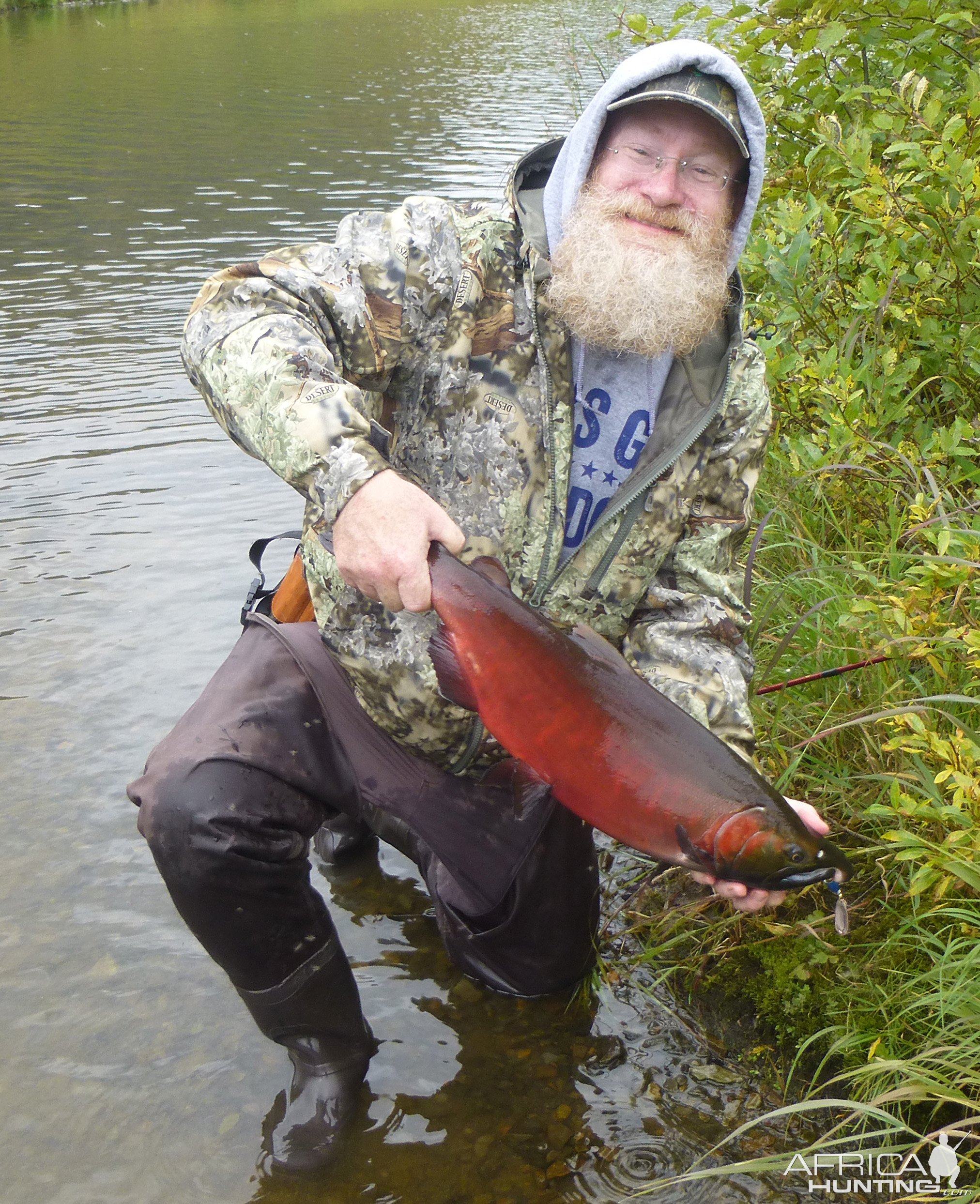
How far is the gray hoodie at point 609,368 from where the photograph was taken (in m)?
3.19

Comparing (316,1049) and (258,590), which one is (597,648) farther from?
(258,590)

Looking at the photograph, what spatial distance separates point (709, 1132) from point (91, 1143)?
1643 mm

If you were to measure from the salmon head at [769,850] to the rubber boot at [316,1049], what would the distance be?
1280 mm

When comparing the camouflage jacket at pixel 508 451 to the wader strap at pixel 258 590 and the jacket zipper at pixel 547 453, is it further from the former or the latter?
the wader strap at pixel 258 590

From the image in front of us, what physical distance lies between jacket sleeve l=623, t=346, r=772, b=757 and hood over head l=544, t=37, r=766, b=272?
1.58 feet

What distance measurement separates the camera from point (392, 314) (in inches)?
119

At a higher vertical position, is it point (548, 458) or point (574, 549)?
point (548, 458)

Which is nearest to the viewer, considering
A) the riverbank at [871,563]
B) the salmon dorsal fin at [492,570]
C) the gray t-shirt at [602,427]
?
the salmon dorsal fin at [492,570]

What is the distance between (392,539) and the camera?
2297 millimetres

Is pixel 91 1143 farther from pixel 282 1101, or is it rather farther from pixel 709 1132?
pixel 709 1132

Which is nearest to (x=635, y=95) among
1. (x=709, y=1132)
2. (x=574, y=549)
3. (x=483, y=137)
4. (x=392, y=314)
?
(x=392, y=314)

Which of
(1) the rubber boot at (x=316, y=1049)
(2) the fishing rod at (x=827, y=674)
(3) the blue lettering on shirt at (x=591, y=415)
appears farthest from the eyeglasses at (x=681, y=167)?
(1) the rubber boot at (x=316, y=1049)

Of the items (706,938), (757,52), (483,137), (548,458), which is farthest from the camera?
(483,137)

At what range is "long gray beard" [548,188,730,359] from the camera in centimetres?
311
